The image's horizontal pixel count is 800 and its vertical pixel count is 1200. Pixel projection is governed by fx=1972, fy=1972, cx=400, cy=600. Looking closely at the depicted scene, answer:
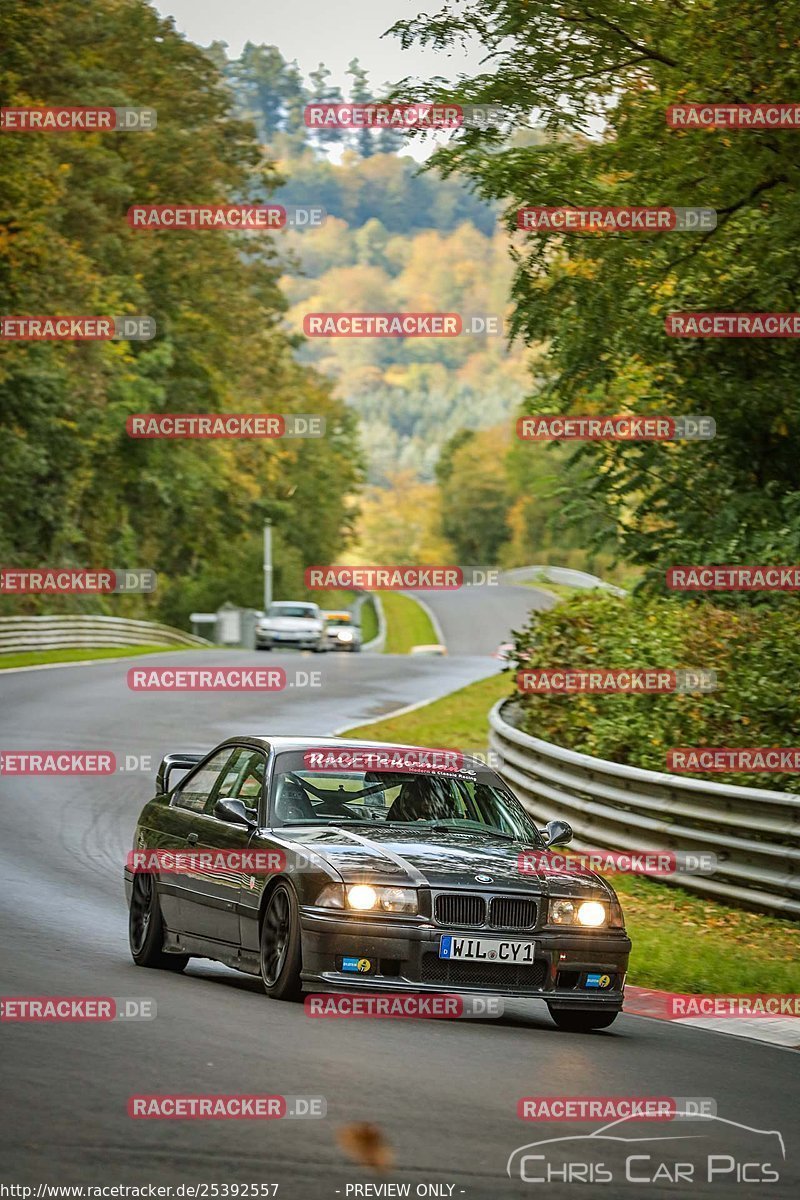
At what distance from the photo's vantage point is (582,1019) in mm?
9875

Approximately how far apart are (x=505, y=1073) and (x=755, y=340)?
588 inches

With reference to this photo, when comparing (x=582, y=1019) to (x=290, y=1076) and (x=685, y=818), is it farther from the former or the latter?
(x=685, y=818)

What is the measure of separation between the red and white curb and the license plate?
1.41 m

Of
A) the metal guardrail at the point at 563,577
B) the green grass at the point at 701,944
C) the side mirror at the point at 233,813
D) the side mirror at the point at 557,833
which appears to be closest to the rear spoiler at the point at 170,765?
the side mirror at the point at 233,813

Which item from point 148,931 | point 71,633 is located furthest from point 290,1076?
point 71,633

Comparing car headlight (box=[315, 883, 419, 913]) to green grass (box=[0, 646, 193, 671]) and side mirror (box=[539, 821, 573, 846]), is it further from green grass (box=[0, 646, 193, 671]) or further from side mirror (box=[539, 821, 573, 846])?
green grass (box=[0, 646, 193, 671])

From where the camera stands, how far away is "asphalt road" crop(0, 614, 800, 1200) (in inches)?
233

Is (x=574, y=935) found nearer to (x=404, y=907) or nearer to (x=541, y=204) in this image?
(x=404, y=907)

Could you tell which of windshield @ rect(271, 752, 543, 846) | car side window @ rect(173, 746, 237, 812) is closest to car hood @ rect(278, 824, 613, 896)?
windshield @ rect(271, 752, 543, 846)

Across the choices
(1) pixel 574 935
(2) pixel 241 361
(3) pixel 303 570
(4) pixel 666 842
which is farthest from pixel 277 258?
(1) pixel 574 935

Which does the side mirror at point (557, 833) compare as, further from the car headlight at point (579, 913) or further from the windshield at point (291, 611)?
the windshield at point (291, 611)

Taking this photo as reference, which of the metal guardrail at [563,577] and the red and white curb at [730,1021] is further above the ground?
the red and white curb at [730,1021]

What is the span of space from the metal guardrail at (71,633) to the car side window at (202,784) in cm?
3469

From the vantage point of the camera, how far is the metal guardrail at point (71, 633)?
46.4 metres
